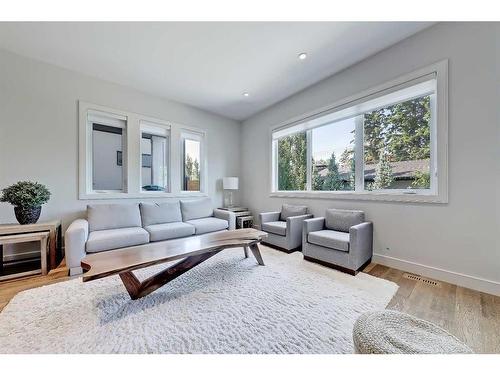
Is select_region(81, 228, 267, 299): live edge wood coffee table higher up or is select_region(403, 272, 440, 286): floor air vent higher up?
select_region(81, 228, 267, 299): live edge wood coffee table

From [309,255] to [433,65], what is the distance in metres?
2.64

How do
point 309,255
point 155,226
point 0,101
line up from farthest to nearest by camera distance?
point 155,226 → point 309,255 → point 0,101

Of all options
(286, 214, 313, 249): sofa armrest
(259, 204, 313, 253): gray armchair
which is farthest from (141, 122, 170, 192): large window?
(286, 214, 313, 249): sofa armrest

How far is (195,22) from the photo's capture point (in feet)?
7.02

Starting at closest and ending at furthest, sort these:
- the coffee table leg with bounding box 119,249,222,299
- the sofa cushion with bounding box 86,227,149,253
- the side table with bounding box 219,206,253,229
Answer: the coffee table leg with bounding box 119,249,222,299 → the sofa cushion with bounding box 86,227,149,253 → the side table with bounding box 219,206,253,229

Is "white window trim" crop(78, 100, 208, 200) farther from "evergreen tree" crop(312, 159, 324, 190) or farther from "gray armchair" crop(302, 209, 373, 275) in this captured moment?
"gray armchair" crop(302, 209, 373, 275)

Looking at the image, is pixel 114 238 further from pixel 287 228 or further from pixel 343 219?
pixel 343 219

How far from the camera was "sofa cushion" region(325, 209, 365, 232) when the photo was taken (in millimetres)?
2746

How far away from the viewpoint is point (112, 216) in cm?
303

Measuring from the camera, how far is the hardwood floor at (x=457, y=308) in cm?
137

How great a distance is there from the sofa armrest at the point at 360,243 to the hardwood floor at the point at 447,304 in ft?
0.80

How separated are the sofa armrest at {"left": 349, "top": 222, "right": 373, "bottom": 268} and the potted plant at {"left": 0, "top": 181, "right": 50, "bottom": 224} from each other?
12.3 ft

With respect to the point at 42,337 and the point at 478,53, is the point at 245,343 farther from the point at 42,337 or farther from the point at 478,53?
the point at 478,53
